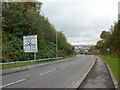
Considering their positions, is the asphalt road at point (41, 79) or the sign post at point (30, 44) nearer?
the asphalt road at point (41, 79)

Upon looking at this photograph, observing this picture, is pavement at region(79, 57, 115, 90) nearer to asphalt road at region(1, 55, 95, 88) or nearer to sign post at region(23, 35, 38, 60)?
asphalt road at region(1, 55, 95, 88)

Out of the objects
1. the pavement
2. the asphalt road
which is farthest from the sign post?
the pavement

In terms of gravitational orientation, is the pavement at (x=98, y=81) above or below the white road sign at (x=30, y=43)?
below

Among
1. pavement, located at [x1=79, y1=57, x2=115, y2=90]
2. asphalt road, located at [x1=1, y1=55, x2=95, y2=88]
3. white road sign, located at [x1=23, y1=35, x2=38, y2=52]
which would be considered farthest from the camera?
white road sign, located at [x1=23, y1=35, x2=38, y2=52]

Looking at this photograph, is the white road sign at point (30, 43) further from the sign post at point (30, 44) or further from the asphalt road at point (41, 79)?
the asphalt road at point (41, 79)

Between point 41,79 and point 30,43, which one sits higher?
point 30,43

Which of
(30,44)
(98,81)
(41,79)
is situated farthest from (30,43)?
(98,81)

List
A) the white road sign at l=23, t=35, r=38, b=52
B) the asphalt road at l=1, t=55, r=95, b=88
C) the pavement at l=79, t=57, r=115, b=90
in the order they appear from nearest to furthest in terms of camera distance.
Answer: the pavement at l=79, t=57, r=115, b=90
the asphalt road at l=1, t=55, r=95, b=88
the white road sign at l=23, t=35, r=38, b=52

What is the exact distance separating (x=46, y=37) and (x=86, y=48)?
11951cm

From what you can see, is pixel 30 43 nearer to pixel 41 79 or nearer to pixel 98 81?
pixel 41 79

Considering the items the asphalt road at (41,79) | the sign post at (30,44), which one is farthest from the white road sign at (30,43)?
the asphalt road at (41,79)

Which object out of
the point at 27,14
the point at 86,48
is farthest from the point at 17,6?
the point at 86,48

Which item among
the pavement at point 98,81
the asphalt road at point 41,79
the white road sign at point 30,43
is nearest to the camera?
the pavement at point 98,81

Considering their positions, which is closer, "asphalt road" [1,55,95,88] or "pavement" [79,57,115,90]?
"pavement" [79,57,115,90]
